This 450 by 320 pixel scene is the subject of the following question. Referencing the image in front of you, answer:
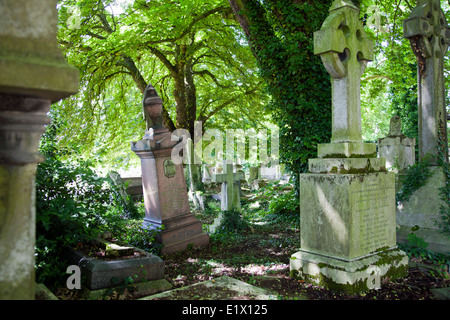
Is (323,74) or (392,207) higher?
(323,74)

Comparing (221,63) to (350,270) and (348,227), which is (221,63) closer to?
(348,227)

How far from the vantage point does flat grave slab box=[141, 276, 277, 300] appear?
343 cm

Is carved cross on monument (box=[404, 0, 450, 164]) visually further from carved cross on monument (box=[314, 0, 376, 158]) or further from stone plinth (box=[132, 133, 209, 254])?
stone plinth (box=[132, 133, 209, 254])

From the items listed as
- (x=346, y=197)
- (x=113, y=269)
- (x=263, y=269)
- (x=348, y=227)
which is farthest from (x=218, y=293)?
(x=346, y=197)

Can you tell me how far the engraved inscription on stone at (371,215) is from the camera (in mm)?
4027

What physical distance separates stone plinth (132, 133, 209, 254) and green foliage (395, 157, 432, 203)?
3627 millimetres

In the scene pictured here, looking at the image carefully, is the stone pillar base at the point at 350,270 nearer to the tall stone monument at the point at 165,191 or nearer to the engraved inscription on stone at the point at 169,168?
the tall stone monument at the point at 165,191

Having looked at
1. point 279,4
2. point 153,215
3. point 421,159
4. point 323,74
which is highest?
point 279,4

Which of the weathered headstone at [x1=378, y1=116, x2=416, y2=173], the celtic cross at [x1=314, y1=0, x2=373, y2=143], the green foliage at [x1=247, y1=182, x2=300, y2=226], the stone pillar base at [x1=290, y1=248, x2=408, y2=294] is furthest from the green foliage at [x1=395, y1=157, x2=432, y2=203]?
the weathered headstone at [x1=378, y1=116, x2=416, y2=173]

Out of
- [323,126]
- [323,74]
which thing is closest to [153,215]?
[323,126]

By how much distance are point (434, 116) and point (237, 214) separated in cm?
429

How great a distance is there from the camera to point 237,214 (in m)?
7.78
